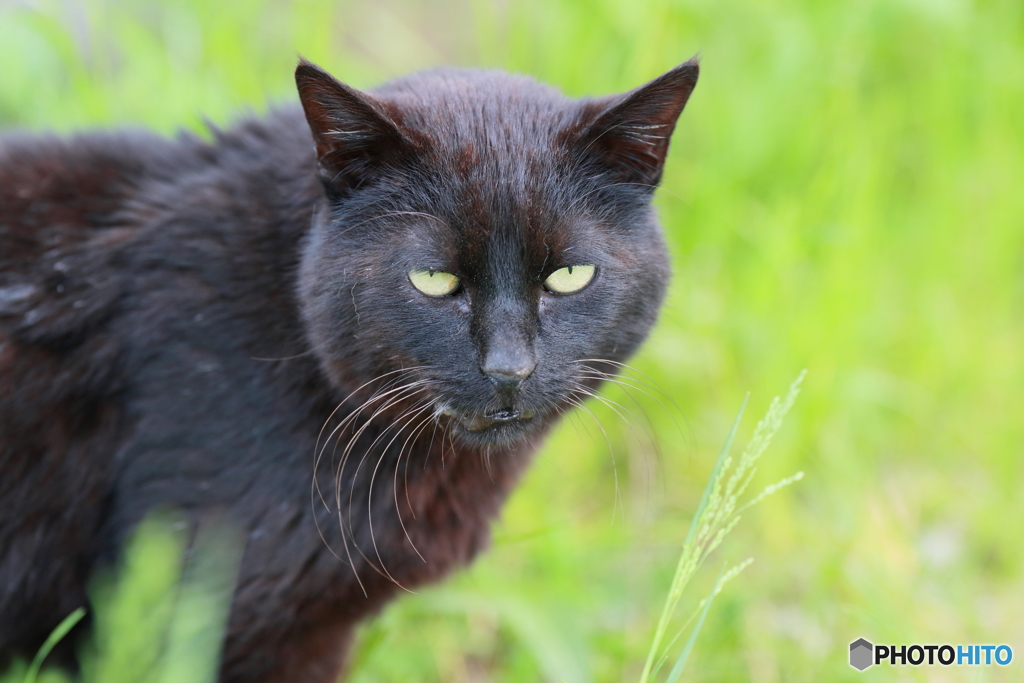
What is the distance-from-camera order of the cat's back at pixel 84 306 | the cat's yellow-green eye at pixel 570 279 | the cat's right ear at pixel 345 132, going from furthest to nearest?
the cat's back at pixel 84 306
the cat's yellow-green eye at pixel 570 279
the cat's right ear at pixel 345 132

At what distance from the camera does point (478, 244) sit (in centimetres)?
138

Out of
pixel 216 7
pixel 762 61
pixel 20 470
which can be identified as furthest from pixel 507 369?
pixel 216 7

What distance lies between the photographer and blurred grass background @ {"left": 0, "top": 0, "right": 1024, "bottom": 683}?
2.14 m

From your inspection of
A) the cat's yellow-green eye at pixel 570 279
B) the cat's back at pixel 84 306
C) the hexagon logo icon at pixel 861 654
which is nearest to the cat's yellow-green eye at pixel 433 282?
the cat's yellow-green eye at pixel 570 279

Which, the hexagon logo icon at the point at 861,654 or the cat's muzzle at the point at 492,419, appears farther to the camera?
the hexagon logo icon at the point at 861,654

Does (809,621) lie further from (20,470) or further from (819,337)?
(20,470)

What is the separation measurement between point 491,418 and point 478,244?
0.29 metres

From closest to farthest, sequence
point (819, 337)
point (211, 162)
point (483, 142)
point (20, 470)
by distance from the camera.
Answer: point (483, 142)
point (20, 470)
point (211, 162)
point (819, 337)

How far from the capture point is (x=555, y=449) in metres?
2.61

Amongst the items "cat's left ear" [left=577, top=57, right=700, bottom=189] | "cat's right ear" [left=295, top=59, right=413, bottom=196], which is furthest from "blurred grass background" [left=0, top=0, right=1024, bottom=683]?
"cat's right ear" [left=295, top=59, right=413, bottom=196]

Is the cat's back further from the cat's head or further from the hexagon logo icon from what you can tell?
the hexagon logo icon

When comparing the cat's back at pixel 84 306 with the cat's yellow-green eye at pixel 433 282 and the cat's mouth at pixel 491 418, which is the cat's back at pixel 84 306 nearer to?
the cat's yellow-green eye at pixel 433 282

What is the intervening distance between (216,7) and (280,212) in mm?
1647

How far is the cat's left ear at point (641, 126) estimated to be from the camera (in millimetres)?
1431
